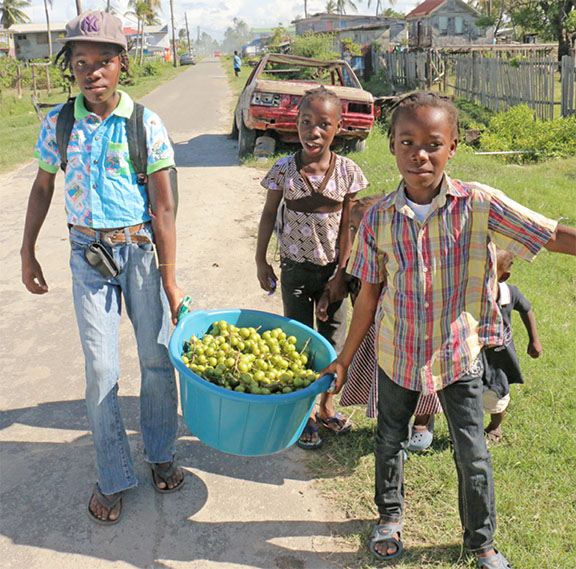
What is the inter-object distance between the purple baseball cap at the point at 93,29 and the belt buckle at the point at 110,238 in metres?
0.82

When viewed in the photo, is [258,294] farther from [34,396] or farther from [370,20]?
[370,20]

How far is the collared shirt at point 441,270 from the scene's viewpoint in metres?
2.34

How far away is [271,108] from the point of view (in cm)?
967

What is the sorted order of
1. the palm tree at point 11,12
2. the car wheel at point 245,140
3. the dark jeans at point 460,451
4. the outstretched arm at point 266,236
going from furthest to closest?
the palm tree at point 11,12 < the car wheel at point 245,140 < the outstretched arm at point 266,236 < the dark jeans at point 460,451

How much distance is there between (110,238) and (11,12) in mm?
91522

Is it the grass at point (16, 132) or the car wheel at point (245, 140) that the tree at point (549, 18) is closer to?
the grass at point (16, 132)

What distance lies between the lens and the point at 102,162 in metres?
2.75

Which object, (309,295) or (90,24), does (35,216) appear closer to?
(90,24)

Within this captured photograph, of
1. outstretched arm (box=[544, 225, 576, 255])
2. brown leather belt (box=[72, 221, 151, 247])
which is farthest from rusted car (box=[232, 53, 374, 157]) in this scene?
outstretched arm (box=[544, 225, 576, 255])

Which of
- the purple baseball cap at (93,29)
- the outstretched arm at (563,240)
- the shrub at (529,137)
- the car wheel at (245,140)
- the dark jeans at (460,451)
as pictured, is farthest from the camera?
the car wheel at (245,140)

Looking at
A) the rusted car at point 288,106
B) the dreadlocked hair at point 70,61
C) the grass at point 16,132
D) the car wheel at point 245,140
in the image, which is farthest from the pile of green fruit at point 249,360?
the grass at point 16,132

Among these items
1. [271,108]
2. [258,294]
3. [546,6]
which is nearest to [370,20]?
[546,6]

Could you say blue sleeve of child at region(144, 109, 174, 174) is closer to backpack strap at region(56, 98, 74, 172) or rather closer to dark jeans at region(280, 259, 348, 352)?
backpack strap at region(56, 98, 74, 172)

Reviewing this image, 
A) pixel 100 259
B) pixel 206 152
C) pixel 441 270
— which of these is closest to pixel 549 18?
pixel 206 152
